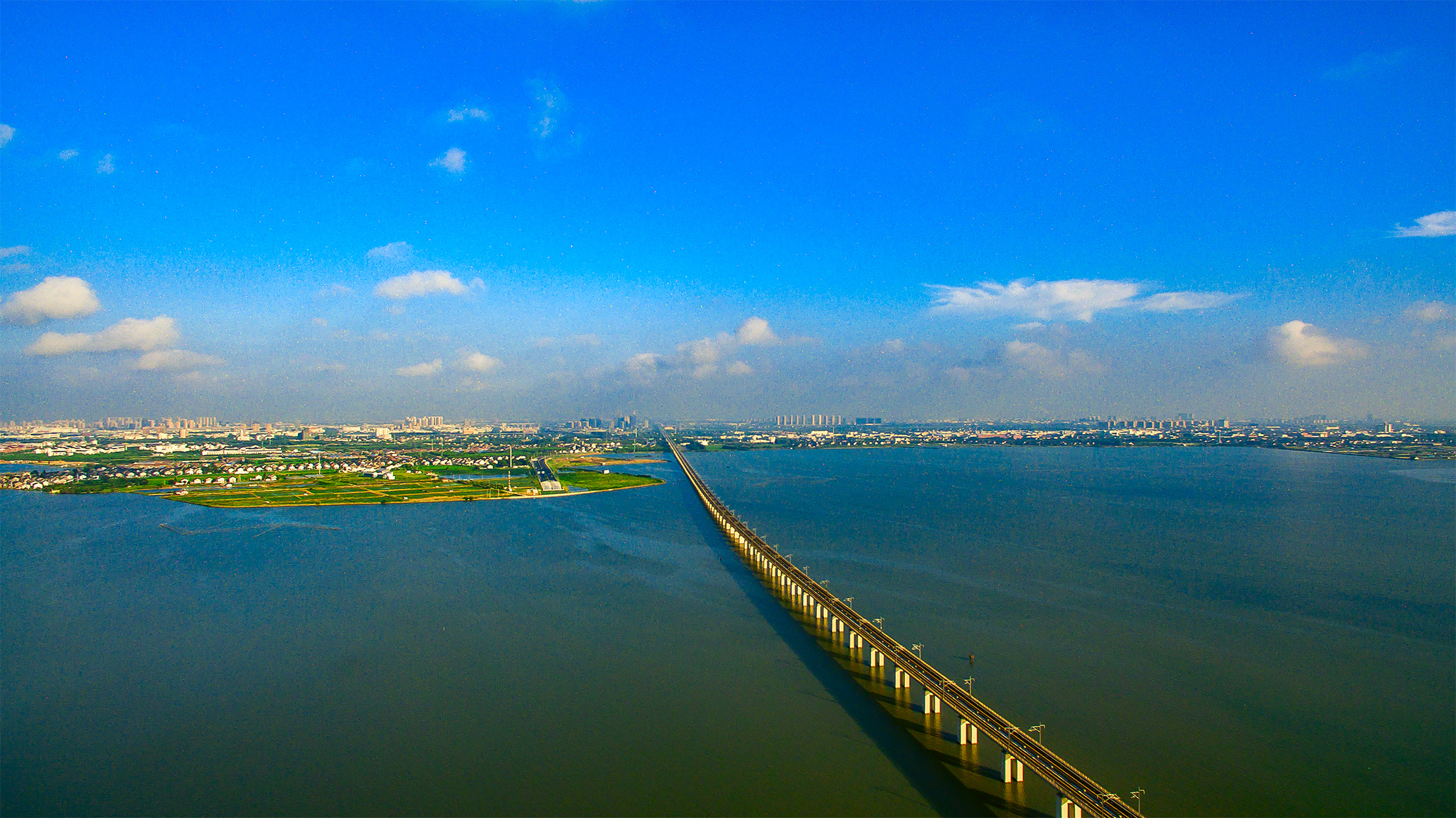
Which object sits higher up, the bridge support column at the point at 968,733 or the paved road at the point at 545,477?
the paved road at the point at 545,477

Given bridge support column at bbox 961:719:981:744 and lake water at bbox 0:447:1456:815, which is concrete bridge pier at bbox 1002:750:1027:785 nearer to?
lake water at bbox 0:447:1456:815

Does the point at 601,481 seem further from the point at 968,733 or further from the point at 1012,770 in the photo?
the point at 1012,770

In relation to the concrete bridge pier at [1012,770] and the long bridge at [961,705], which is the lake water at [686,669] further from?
the long bridge at [961,705]

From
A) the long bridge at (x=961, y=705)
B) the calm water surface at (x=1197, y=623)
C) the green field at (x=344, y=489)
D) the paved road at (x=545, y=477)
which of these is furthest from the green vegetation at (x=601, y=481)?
the long bridge at (x=961, y=705)

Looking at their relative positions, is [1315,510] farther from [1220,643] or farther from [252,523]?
[252,523]

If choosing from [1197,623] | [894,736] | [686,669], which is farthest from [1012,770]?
[1197,623]

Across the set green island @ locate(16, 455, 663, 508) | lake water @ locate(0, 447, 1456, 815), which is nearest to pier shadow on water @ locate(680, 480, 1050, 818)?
lake water @ locate(0, 447, 1456, 815)
